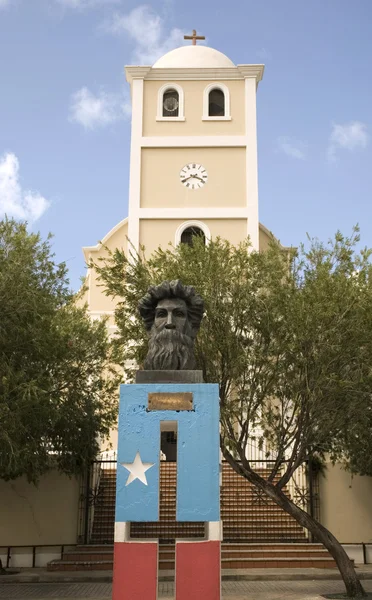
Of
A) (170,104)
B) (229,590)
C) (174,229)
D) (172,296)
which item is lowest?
(229,590)

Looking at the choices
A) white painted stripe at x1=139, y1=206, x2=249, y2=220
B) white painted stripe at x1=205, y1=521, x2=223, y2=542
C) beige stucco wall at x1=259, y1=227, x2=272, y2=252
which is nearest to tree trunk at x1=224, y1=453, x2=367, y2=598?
white painted stripe at x1=205, y1=521, x2=223, y2=542

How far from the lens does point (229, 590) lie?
44.7ft

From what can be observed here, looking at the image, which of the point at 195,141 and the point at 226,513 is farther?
the point at 195,141

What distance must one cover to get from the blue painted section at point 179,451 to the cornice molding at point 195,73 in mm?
23113

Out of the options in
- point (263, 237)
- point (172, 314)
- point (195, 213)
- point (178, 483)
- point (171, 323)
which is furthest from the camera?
point (263, 237)

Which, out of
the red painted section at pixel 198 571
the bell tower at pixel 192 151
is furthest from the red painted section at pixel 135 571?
the bell tower at pixel 192 151

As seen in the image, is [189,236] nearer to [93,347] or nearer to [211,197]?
[211,197]

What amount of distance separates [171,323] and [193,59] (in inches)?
927

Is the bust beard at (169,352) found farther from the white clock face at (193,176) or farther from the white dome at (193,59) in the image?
the white dome at (193,59)

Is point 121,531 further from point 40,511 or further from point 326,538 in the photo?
point 40,511

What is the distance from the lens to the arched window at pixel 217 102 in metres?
28.8

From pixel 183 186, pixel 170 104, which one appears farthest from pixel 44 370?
pixel 170 104

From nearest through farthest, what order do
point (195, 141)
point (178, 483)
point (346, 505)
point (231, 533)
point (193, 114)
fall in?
point (178, 483) < point (231, 533) < point (346, 505) < point (195, 141) < point (193, 114)

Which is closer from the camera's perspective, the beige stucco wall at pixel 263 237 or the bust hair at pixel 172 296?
the bust hair at pixel 172 296
